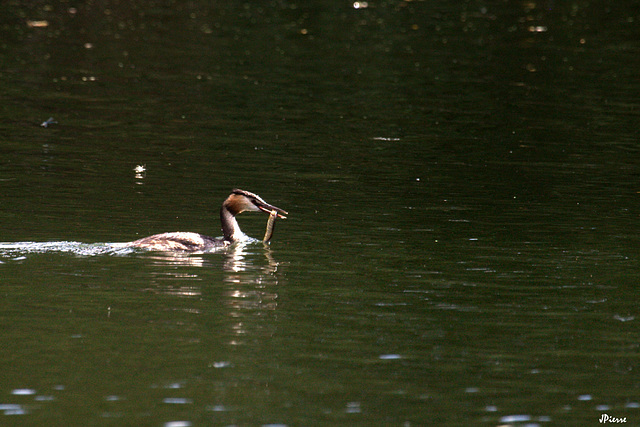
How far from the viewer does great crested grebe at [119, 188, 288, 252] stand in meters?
18.5

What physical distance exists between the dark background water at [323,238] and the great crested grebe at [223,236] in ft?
0.92

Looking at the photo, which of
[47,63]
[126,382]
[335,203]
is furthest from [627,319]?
[47,63]

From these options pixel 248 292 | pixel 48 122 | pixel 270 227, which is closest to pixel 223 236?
pixel 270 227

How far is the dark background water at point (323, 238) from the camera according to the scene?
12.4 m

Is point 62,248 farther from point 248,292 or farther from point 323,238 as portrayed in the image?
point 323,238

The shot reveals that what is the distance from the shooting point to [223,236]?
20406mm

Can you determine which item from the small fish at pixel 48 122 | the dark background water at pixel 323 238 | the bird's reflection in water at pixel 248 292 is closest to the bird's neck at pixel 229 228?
the dark background water at pixel 323 238

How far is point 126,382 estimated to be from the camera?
12398mm

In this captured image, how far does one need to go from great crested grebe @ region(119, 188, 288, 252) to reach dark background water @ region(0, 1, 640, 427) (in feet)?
0.92

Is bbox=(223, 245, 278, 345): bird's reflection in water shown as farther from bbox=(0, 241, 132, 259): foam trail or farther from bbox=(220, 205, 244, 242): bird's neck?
bbox=(0, 241, 132, 259): foam trail

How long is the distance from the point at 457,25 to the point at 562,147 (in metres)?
31.4

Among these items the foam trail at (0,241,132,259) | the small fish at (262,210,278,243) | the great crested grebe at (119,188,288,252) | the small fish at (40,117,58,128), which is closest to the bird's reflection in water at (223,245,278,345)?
the small fish at (262,210,278,243)

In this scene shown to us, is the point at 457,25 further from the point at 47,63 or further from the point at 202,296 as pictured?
the point at 202,296

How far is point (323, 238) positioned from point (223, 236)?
179 cm
